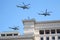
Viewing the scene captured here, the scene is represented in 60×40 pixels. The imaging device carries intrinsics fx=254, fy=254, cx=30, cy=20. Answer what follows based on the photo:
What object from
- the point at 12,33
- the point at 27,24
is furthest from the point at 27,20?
the point at 12,33

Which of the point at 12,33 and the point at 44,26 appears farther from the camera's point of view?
A: the point at 12,33

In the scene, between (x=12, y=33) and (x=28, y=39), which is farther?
(x=12, y=33)

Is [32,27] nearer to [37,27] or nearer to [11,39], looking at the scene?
[37,27]

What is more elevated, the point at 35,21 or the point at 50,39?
the point at 35,21

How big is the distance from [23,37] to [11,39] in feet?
14.4

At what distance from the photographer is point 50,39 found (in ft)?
278

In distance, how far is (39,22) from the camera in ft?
283

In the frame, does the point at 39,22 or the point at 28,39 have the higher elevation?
the point at 39,22

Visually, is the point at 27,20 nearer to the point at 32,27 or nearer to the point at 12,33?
the point at 32,27

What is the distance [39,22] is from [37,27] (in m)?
1.84

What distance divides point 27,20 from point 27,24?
1402mm

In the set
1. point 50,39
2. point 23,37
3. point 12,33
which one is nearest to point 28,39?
point 23,37

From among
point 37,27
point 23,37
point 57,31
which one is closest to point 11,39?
point 23,37

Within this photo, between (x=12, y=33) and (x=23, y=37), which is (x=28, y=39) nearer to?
(x=23, y=37)
